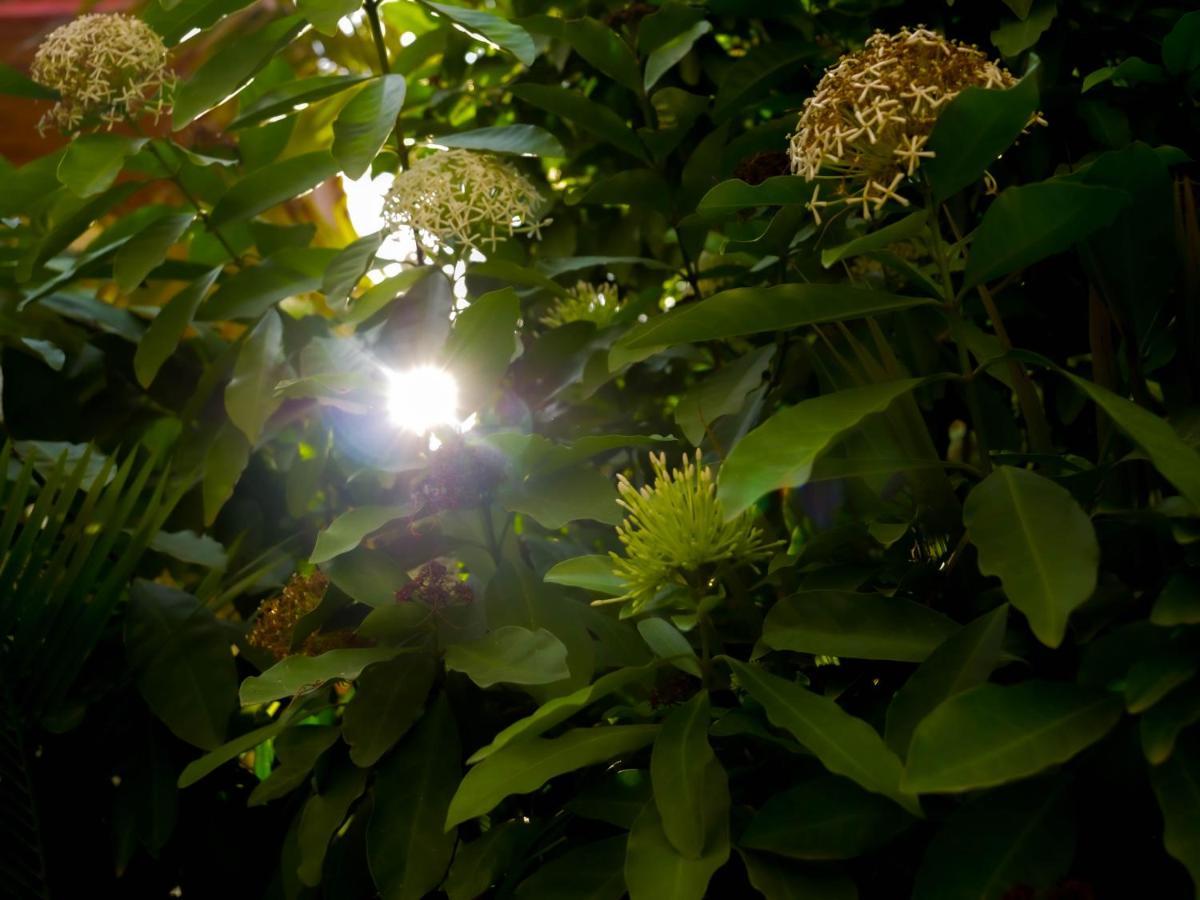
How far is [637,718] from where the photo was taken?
71 cm

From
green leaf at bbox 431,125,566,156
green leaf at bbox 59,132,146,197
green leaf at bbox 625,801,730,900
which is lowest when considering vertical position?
green leaf at bbox 625,801,730,900

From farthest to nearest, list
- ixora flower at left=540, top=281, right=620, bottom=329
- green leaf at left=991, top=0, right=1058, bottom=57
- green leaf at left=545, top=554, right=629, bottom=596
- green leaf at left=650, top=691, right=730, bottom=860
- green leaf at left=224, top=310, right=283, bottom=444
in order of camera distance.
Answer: ixora flower at left=540, top=281, right=620, bottom=329, green leaf at left=224, top=310, right=283, bottom=444, green leaf at left=991, top=0, right=1058, bottom=57, green leaf at left=545, top=554, right=629, bottom=596, green leaf at left=650, top=691, right=730, bottom=860

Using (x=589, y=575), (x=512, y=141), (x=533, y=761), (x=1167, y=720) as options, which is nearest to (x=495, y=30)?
(x=512, y=141)

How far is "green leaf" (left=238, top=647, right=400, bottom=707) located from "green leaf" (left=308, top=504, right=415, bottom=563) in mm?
62

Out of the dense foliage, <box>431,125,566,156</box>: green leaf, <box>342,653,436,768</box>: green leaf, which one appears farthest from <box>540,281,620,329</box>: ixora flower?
<box>342,653,436,768</box>: green leaf

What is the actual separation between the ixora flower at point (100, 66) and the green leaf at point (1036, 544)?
0.75 m

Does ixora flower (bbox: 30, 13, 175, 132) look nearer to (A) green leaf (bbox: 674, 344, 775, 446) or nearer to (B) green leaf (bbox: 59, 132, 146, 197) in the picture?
(B) green leaf (bbox: 59, 132, 146, 197)

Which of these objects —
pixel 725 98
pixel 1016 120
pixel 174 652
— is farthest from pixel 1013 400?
pixel 174 652

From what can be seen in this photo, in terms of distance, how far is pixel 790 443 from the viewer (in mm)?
534

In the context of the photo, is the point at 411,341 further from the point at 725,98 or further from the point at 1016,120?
the point at 1016,120

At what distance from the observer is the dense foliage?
1.77 ft

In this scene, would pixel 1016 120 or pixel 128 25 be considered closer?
pixel 1016 120

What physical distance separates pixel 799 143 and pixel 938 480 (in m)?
0.20

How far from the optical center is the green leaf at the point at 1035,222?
1.76 feet
